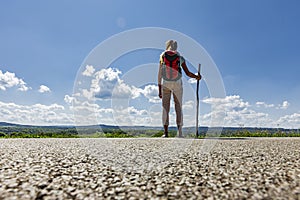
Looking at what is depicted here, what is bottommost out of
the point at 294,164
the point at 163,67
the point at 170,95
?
the point at 294,164

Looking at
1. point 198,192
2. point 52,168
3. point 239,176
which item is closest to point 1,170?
point 52,168

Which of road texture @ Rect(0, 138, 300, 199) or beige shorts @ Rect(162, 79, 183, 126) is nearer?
road texture @ Rect(0, 138, 300, 199)

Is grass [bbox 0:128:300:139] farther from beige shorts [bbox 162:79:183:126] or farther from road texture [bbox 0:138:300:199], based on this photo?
road texture [bbox 0:138:300:199]

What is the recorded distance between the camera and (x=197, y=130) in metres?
8.34

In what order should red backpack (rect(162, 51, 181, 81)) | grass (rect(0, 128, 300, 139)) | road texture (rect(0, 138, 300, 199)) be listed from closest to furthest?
road texture (rect(0, 138, 300, 199)) < red backpack (rect(162, 51, 181, 81)) < grass (rect(0, 128, 300, 139))

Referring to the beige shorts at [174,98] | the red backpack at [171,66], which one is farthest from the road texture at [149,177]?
the red backpack at [171,66]

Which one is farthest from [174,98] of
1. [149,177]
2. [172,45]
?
[149,177]

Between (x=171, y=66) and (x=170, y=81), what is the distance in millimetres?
457

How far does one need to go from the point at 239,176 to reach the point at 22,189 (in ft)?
6.90

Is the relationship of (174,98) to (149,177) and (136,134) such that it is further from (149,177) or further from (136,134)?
(149,177)

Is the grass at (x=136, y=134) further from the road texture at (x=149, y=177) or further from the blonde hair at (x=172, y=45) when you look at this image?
the road texture at (x=149, y=177)

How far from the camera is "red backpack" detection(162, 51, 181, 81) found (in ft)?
24.1

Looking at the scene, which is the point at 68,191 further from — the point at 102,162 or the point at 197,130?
the point at 197,130

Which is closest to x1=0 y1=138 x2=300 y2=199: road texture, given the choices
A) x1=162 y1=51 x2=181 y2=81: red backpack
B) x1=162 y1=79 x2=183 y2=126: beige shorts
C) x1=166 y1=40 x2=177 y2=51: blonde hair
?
x1=162 y1=79 x2=183 y2=126: beige shorts
